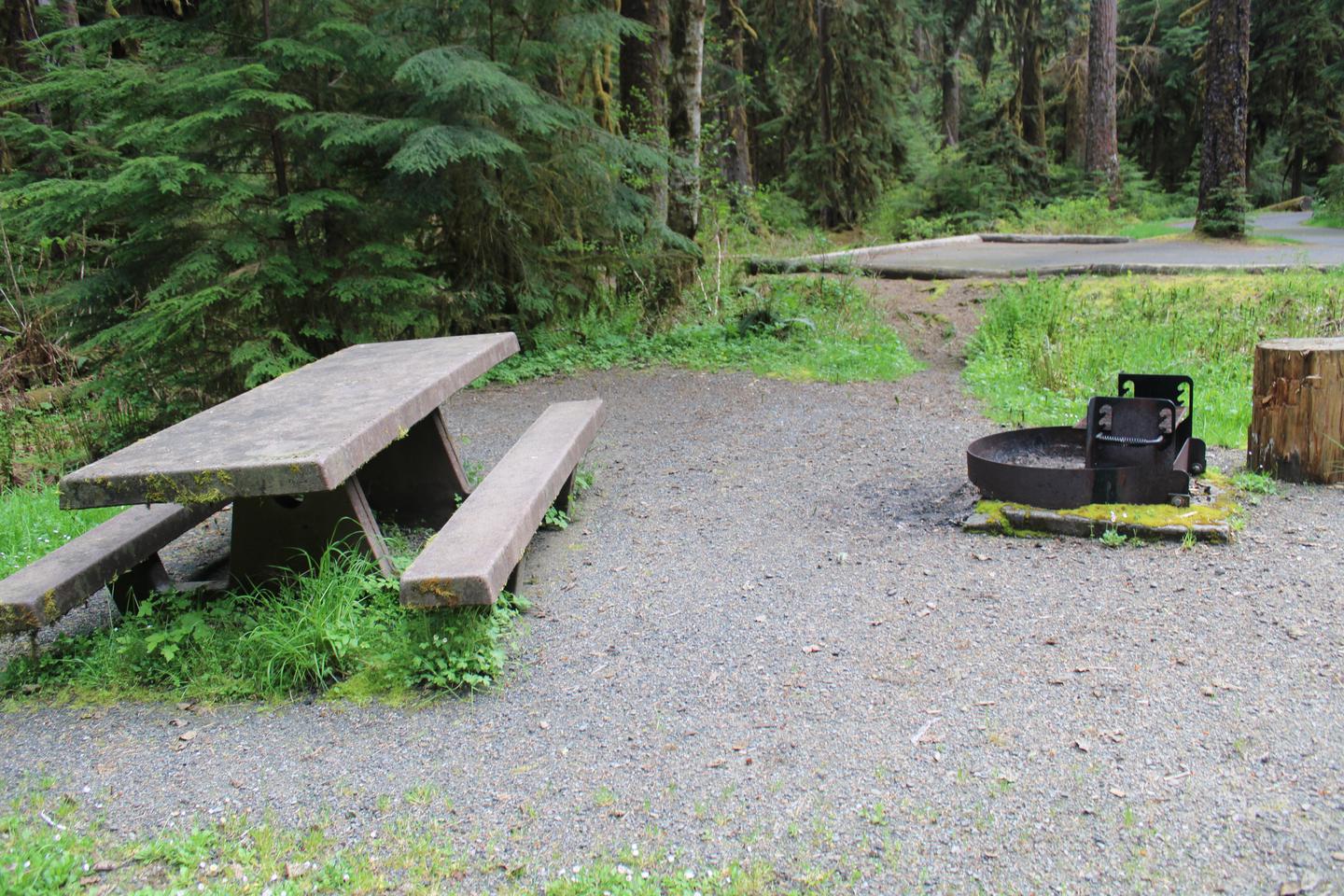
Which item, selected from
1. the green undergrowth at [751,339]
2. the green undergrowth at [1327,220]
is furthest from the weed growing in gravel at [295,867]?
the green undergrowth at [1327,220]

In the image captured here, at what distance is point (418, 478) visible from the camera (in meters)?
5.32

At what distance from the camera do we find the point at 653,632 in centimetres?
386

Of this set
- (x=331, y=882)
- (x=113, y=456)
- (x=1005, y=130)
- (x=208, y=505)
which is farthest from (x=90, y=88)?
(x=1005, y=130)

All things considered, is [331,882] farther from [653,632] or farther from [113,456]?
[113,456]

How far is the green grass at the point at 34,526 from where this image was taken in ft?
16.9

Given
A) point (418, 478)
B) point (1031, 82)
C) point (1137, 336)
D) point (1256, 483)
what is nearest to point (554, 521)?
point (418, 478)

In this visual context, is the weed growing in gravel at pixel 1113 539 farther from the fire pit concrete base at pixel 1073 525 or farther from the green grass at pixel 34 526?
the green grass at pixel 34 526

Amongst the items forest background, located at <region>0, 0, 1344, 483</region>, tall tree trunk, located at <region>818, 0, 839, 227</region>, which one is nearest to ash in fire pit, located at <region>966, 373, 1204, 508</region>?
forest background, located at <region>0, 0, 1344, 483</region>

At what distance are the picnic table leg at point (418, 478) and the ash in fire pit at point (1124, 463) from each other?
263 centimetres

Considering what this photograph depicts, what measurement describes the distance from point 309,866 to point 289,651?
3.74 ft

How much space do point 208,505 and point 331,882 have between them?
8.20 ft

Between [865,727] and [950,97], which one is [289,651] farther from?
[950,97]

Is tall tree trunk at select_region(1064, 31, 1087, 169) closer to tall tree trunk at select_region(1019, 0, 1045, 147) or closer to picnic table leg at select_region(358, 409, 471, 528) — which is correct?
tall tree trunk at select_region(1019, 0, 1045, 147)

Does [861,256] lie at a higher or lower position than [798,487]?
higher
